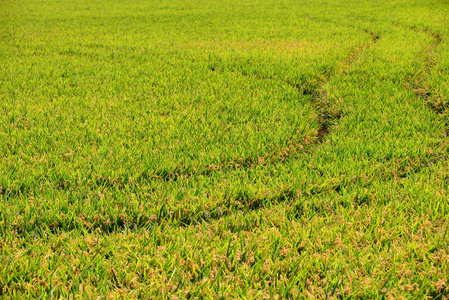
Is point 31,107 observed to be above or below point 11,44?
below

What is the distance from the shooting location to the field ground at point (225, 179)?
139 cm

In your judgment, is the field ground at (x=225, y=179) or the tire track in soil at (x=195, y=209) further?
the tire track in soil at (x=195, y=209)

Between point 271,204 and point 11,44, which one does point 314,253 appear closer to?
point 271,204

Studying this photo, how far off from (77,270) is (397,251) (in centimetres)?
135

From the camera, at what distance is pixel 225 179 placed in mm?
2117

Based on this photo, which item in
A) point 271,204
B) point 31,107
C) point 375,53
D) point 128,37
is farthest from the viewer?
point 128,37

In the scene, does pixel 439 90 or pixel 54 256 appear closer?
pixel 54 256

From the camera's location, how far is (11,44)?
20.9 feet

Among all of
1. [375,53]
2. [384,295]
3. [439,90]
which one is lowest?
[384,295]

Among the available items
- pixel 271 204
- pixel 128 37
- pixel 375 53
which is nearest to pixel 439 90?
pixel 375 53

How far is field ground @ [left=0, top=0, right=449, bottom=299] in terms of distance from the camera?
139 cm

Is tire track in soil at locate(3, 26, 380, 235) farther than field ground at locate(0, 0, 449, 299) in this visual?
Yes

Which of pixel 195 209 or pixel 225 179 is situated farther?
pixel 225 179

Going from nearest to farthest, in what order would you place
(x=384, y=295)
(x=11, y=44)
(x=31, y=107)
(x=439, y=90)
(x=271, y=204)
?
(x=384, y=295) → (x=271, y=204) → (x=31, y=107) → (x=439, y=90) → (x=11, y=44)
